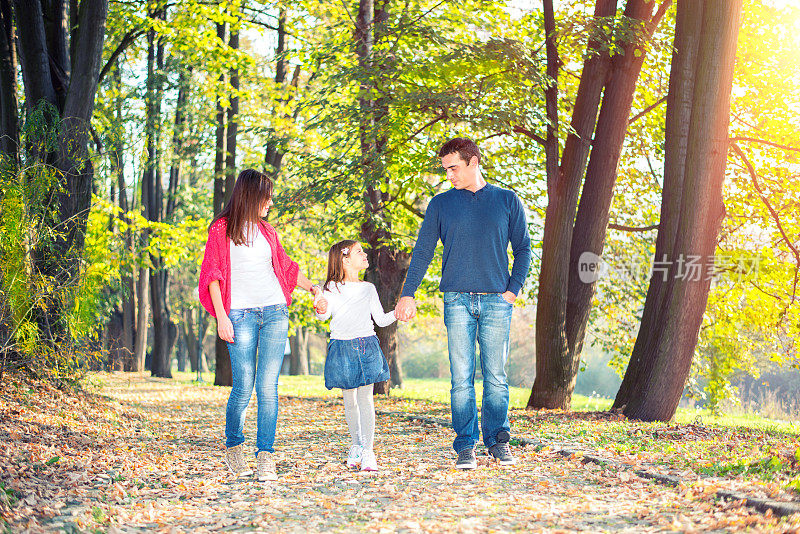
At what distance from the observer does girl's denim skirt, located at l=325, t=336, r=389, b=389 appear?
5.31 m

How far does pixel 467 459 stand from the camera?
5.43 m

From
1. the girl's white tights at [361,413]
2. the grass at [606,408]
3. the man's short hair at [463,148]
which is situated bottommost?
the grass at [606,408]

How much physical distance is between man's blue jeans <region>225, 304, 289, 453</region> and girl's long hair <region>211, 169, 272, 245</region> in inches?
Answer: 21.1

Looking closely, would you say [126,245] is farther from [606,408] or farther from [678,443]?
[678,443]

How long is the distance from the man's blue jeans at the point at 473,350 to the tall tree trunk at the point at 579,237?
15.9 feet

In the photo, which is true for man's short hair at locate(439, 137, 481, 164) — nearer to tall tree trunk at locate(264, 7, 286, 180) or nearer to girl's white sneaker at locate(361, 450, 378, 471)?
girl's white sneaker at locate(361, 450, 378, 471)

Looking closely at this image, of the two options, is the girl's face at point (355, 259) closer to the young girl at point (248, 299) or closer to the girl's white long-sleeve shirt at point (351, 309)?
the girl's white long-sleeve shirt at point (351, 309)

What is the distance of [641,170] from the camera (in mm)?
14047

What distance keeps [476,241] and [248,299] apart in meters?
1.67

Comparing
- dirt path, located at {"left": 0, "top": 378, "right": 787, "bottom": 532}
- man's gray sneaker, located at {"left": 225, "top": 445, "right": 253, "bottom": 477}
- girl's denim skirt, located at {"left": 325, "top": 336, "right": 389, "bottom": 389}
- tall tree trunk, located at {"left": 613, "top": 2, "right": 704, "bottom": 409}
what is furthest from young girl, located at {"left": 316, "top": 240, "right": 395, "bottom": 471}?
tall tree trunk, located at {"left": 613, "top": 2, "right": 704, "bottom": 409}

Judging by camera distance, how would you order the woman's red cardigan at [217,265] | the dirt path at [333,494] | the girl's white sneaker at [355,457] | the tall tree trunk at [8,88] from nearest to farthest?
the dirt path at [333,494] < the woman's red cardigan at [217,265] < the girl's white sneaker at [355,457] < the tall tree trunk at [8,88]

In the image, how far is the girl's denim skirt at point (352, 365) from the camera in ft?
17.4

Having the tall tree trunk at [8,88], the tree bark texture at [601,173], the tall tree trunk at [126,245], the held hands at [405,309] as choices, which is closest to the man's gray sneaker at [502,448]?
the held hands at [405,309]

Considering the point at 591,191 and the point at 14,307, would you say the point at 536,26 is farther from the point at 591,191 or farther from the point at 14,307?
the point at 14,307
